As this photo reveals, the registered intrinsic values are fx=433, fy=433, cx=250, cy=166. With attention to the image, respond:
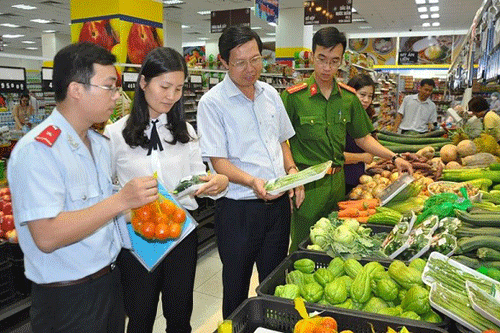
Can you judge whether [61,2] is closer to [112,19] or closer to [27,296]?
[112,19]

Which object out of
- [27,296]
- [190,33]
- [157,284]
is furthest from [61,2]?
[157,284]

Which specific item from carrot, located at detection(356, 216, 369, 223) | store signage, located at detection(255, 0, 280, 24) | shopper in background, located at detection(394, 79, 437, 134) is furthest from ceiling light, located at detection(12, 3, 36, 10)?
carrot, located at detection(356, 216, 369, 223)

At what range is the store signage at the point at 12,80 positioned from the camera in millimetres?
3701

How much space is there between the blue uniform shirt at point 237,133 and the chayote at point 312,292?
2.64ft

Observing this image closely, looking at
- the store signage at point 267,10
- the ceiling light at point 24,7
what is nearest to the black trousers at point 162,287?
the store signage at point 267,10

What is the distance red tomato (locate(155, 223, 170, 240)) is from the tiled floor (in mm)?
1513

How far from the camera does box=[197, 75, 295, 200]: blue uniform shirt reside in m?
2.47

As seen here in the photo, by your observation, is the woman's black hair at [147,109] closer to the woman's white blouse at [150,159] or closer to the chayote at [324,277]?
the woman's white blouse at [150,159]

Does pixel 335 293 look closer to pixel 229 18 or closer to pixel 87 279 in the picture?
pixel 87 279

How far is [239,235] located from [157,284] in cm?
55

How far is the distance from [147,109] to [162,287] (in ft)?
2.97

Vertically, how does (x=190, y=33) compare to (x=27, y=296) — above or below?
above

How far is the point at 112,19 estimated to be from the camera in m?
6.56

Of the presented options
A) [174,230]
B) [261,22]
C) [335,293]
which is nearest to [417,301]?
[335,293]
